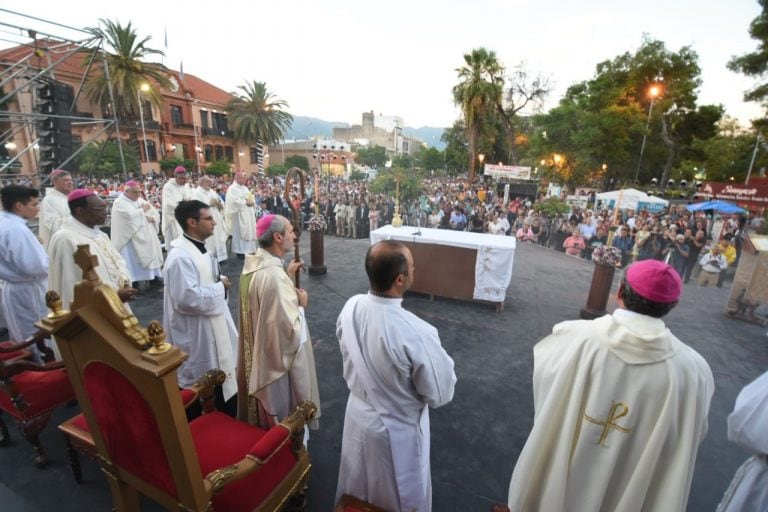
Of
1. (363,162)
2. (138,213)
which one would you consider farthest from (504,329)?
(363,162)

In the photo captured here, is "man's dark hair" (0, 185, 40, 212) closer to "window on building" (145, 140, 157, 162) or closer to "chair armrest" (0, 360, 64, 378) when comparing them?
"chair armrest" (0, 360, 64, 378)

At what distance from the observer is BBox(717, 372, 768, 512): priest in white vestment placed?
1828 millimetres

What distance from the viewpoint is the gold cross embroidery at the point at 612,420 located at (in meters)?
1.88

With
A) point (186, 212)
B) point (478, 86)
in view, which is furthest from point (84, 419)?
point (478, 86)

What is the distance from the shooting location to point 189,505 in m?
1.67

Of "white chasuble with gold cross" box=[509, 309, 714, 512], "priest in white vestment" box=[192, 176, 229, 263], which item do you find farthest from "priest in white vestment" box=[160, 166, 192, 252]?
"white chasuble with gold cross" box=[509, 309, 714, 512]

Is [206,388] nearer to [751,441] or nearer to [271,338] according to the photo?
[271,338]

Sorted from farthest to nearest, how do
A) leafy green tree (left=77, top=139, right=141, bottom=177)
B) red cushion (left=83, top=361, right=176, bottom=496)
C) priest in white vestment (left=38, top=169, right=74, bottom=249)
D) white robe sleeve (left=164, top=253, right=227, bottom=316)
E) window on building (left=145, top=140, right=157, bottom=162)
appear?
window on building (left=145, top=140, right=157, bottom=162), leafy green tree (left=77, top=139, right=141, bottom=177), priest in white vestment (left=38, top=169, right=74, bottom=249), white robe sleeve (left=164, top=253, right=227, bottom=316), red cushion (left=83, top=361, right=176, bottom=496)

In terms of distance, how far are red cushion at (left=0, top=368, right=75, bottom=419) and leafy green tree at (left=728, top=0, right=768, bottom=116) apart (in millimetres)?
39382

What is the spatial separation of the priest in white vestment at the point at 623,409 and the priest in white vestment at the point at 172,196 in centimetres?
790

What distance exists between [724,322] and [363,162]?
63488 mm

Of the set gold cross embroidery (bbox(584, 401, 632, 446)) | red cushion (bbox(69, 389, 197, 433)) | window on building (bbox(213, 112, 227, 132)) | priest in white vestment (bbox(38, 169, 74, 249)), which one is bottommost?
red cushion (bbox(69, 389, 197, 433))

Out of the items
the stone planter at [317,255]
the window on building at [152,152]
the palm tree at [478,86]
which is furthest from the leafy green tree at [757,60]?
the window on building at [152,152]

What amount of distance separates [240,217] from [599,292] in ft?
24.5
